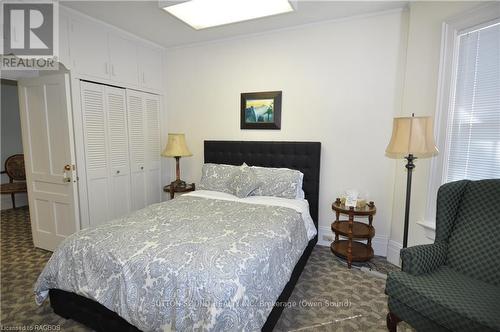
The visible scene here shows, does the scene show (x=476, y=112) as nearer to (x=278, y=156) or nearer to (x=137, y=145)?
(x=278, y=156)

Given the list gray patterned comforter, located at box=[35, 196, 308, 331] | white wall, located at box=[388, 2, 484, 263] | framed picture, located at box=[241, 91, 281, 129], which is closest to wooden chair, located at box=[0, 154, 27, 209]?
gray patterned comforter, located at box=[35, 196, 308, 331]

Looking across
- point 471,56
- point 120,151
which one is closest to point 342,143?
point 471,56

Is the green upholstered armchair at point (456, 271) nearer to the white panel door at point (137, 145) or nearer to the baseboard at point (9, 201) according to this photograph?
the white panel door at point (137, 145)

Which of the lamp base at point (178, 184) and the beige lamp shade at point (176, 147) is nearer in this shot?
the beige lamp shade at point (176, 147)

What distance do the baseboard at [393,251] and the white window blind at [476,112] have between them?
2.93 ft

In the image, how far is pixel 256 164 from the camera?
137 inches

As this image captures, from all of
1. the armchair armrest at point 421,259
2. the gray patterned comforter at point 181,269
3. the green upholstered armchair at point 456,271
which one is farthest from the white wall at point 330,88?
the gray patterned comforter at point 181,269

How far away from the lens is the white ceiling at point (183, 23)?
2693 millimetres

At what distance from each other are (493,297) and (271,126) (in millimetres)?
2600

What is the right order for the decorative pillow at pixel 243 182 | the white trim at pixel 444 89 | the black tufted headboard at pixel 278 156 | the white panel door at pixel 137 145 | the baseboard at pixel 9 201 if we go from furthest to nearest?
1. the baseboard at pixel 9 201
2. the white panel door at pixel 137 145
3. the black tufted headboard at pixel 278 156
4. the decorative pillow at pixel 243 182
5. the white trim at pixel 444 89

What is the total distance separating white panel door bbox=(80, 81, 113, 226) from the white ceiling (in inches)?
32.2

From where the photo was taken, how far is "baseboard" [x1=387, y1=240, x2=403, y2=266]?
111 inches

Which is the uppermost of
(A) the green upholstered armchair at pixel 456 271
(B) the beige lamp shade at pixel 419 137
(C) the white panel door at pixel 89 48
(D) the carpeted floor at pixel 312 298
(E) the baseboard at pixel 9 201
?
(C) the white panel door at pixel 89 48

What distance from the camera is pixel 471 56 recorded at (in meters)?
2.20
